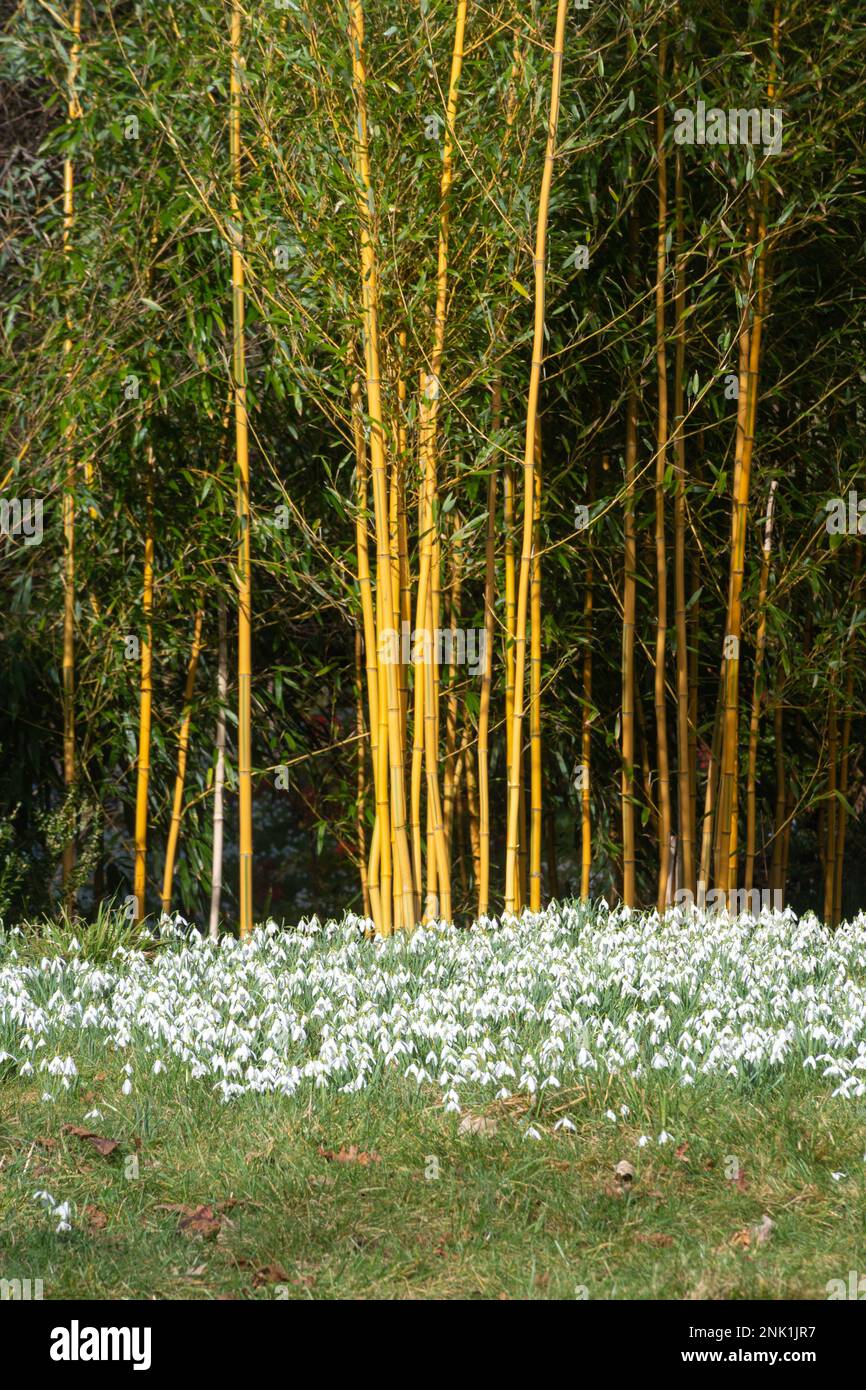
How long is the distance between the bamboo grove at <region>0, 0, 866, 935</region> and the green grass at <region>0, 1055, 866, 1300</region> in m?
1.61

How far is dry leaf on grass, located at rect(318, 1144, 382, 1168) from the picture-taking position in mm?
2740

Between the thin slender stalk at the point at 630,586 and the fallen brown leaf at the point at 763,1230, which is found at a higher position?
Result: the thin slender stalk at the point at 630,586

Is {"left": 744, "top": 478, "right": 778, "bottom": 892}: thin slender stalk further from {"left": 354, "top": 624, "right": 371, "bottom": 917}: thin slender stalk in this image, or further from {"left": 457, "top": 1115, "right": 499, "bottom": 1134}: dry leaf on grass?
{"left": 457, "top": 1115, "right": 499, "bottom": 1134}: dry leaf on grass

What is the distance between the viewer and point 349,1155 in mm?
2760

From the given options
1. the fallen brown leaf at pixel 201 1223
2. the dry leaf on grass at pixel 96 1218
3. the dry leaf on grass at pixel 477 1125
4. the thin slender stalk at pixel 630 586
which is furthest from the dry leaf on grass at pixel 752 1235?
the thin slender stalk at pixel 630 586

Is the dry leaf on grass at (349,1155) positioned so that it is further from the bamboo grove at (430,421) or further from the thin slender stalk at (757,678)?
the thin slender stalk at (757,678)

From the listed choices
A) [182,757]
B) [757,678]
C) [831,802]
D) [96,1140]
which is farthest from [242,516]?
[831,802]

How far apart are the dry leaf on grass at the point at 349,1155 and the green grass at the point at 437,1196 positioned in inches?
0.5

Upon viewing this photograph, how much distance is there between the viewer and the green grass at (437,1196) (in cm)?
238

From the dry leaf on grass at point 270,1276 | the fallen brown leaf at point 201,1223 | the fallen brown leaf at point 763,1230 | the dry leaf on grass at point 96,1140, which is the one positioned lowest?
the dry leaf on grass at point 270,1276

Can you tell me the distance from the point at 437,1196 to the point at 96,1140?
755mm

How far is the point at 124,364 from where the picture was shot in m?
4.78

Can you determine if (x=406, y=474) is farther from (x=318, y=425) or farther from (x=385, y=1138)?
(x=385, y=1138)
